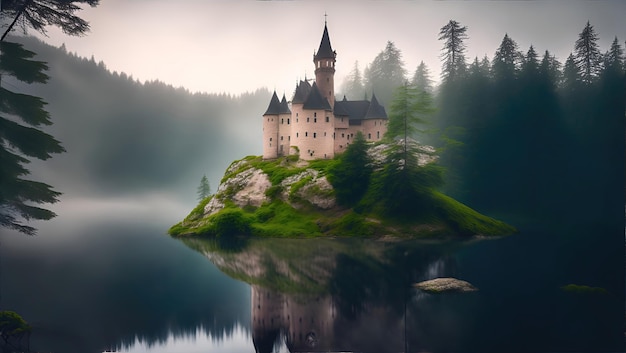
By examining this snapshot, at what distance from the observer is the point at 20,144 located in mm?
13859

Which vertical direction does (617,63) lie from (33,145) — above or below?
above

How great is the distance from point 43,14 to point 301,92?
34432 millimetres

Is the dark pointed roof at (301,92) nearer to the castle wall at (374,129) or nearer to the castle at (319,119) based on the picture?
the castle at (319,119)

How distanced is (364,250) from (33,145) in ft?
64.7

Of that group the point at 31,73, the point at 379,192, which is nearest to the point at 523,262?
the point at 379,192

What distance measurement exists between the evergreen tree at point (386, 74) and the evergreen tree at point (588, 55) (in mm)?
33155

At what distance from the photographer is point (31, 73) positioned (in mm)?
14188

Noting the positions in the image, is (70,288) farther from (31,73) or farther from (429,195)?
(429,195)

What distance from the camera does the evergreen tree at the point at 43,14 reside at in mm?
14336

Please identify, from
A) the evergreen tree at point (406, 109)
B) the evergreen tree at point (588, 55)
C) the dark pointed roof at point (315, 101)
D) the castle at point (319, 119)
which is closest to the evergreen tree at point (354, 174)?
the evergreen tree at point (406, 109)

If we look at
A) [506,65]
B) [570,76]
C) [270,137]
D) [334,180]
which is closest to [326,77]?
[270,137]

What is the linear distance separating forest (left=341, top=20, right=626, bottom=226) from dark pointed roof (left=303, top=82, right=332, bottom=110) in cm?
1405

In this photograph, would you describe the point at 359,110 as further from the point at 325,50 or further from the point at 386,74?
the point at 386,74

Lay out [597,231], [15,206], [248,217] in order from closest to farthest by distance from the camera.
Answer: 1. [15,206]
2. [597,231]
3. [248,217]
